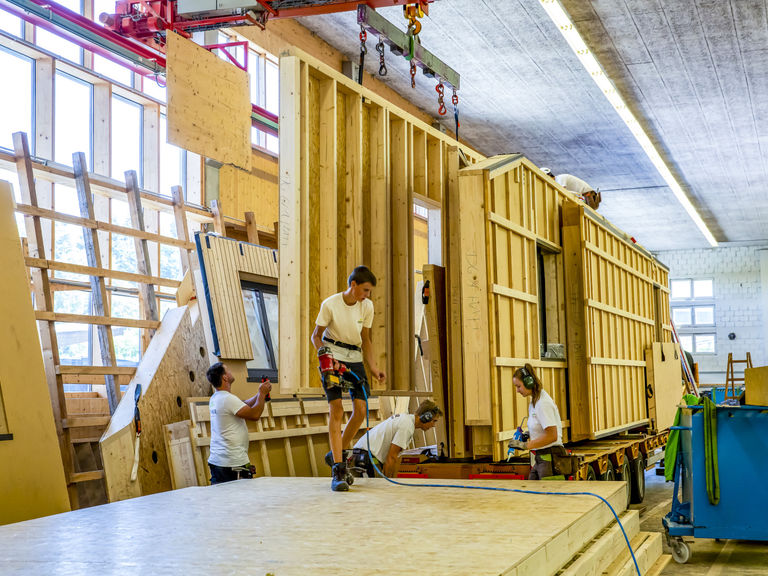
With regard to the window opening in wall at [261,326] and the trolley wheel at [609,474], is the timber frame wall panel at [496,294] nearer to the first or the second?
the trolley wheel at [609,474]

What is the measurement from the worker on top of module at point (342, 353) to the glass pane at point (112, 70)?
267 inches

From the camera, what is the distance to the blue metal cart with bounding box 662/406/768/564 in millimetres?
6941

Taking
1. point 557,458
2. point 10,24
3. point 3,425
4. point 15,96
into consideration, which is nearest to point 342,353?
point 557,458

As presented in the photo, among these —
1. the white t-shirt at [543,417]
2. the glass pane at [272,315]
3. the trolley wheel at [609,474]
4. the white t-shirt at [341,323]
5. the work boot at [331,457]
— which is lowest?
the trolley wheel at [609,474]

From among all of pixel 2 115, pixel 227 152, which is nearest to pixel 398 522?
pixel 227 152

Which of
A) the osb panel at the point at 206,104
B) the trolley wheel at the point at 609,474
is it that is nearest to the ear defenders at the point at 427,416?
the trolley wheel at the point at 609,474

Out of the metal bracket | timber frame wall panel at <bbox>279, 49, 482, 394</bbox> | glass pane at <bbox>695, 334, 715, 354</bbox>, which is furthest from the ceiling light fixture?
glass pane at <bbox>695, 334, 715, 354</bbox>

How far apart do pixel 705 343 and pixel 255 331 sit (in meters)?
26.7

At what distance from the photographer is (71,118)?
36.1ft

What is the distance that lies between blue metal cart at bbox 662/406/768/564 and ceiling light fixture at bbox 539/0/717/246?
717 centimetres

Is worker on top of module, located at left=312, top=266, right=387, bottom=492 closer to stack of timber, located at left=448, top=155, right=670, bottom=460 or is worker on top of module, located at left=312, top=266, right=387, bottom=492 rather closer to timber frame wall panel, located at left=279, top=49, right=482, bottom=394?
timber frame wall panel, located at left=279, top=49, right=482, bottom=394

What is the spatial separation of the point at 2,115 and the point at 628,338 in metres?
9.38

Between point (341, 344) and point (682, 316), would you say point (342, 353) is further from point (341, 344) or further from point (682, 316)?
point (682, 316)

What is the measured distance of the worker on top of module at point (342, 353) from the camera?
6191mm
